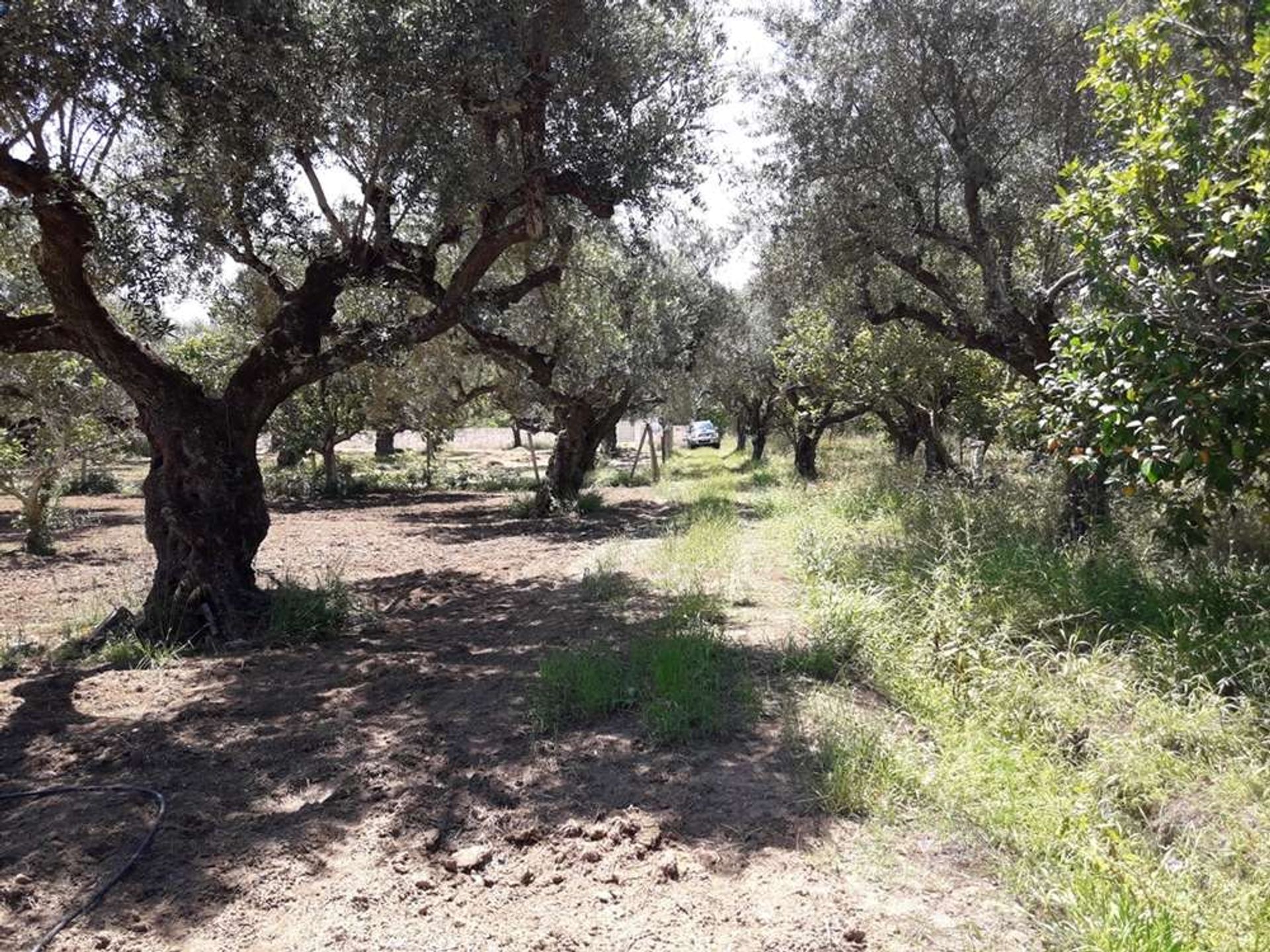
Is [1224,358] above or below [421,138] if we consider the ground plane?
below

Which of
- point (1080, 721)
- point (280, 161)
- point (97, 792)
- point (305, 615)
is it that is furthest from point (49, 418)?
point (1080, 721)

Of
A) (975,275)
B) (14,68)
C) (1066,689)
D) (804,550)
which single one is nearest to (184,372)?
(14,68)

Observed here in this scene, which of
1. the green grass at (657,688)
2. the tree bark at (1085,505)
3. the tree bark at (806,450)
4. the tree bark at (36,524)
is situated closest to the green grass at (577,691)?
the green grass at (657,688)

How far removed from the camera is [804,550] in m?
9.43

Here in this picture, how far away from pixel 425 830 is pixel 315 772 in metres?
0.94

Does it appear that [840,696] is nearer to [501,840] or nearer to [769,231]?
[501,840]

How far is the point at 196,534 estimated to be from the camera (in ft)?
23.4

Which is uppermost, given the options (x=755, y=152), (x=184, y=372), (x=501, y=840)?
(x=755, y=152)

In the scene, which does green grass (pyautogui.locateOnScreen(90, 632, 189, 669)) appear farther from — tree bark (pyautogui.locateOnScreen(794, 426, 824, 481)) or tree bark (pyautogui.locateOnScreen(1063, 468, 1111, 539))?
tree bark (pyautogui.locateOnScreen(794, 426, 824, 481))

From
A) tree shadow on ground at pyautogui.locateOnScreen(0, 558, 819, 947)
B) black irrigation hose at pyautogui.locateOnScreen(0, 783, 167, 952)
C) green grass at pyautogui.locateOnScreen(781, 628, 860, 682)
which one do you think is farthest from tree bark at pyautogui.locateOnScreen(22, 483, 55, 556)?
green grass at pyautogui.locateOnScreen(781, 628, 860, 682)

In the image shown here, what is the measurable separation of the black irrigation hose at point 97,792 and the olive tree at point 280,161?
2952 mm

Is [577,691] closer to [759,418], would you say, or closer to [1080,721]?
[1080,721]

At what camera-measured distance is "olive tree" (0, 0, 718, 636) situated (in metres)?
5.88

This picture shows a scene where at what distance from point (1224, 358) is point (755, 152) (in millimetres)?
6787
